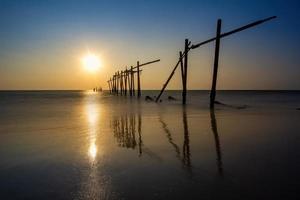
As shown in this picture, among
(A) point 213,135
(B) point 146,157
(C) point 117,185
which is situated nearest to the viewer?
(C) point 117,185

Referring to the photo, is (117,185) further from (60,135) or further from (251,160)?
(60,135)

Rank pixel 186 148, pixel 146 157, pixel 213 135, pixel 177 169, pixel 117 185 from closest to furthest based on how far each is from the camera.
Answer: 1. pixel 117 185
2. pixel 177 169
3. pixel 146 157
4. pixel 186 148
5. pixel 213 135

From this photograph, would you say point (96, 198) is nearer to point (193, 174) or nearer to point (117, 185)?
point (117, 185)

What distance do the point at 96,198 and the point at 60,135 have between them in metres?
4.93

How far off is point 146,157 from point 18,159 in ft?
8.01

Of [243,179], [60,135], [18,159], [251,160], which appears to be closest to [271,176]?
[243,179]

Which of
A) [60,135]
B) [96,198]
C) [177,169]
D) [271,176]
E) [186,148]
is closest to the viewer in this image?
[96,198]

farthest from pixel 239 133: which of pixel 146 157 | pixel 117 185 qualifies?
pixel 117 185

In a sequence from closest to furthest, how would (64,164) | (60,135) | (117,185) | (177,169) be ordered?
1. (117,185)
2. (177,169)
3. (64,164)
4. (60,135)

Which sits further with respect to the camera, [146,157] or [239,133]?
[239,133]

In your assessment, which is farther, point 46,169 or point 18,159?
point 18,159

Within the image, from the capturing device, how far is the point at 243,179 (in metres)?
3.58

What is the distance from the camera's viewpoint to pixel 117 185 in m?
3.44

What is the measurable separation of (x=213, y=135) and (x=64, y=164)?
4.13 metres
